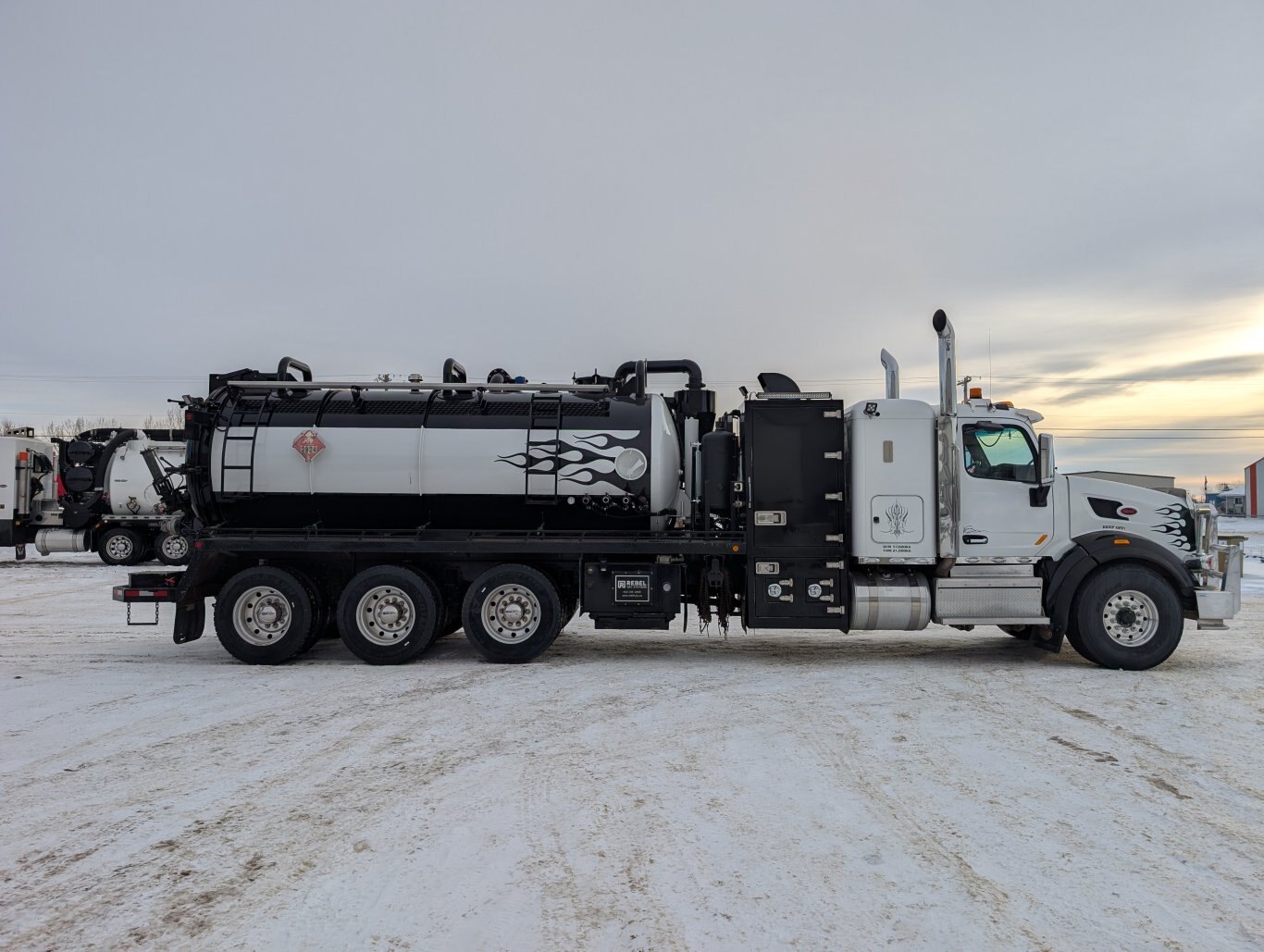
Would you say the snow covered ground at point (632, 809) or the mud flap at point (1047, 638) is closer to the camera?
the snow covered ground at point (632, 809)

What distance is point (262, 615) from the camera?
970cm

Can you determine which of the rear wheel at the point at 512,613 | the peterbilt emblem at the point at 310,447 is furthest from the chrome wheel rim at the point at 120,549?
the rear wheel at the point at 512,613

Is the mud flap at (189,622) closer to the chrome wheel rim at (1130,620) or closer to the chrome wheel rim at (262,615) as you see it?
the chrome wheel rim at (262,615)

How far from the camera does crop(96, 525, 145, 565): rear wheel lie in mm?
22766

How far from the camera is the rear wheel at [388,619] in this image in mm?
9508

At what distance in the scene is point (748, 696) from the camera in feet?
25.9

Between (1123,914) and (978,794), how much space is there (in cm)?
152

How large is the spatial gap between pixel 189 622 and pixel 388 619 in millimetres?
2590

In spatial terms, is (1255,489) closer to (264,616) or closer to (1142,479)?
(1142,479)

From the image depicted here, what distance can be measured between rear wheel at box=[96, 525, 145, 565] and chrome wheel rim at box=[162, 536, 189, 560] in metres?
1.16

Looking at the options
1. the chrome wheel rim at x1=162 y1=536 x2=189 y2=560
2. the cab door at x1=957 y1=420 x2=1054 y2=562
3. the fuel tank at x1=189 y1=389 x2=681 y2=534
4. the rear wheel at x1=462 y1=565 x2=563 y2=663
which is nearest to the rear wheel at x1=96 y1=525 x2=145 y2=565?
the chrome wheel rim at x1=162 y1=536 x2=189 y2=560

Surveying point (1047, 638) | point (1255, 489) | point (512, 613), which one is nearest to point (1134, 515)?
point (1047, 638)

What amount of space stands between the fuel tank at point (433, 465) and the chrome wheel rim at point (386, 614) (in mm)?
808

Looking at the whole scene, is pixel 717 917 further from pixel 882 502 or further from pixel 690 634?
pixel 690 634
